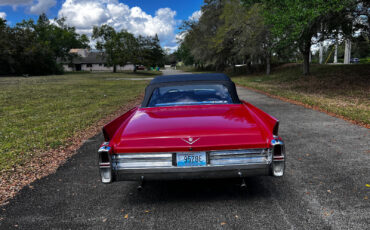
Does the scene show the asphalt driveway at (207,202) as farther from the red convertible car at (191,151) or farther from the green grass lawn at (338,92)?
the green grass lawn at (338,92)

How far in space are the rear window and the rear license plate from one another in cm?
138

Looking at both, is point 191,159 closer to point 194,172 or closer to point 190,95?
point 194,172

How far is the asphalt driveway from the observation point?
10.4ft

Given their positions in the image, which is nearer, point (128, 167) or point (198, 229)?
point (198, 229)

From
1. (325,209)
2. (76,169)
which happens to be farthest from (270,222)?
(76,169)

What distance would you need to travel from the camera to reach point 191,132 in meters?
3.21

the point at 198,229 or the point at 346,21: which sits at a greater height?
the point at 346,21

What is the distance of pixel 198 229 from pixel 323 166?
9.33 ft

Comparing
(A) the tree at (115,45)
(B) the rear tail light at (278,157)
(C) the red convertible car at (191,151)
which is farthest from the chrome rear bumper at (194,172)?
(A) the tree at (115,45)

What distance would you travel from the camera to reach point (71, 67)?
97938 millimetres

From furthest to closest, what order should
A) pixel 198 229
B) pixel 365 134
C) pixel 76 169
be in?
pixel 365 134
pixel 76 169
pixel 198 229

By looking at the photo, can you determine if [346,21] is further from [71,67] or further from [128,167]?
[71,67]

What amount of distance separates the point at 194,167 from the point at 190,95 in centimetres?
173

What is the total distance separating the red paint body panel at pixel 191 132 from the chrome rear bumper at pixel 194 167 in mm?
86
